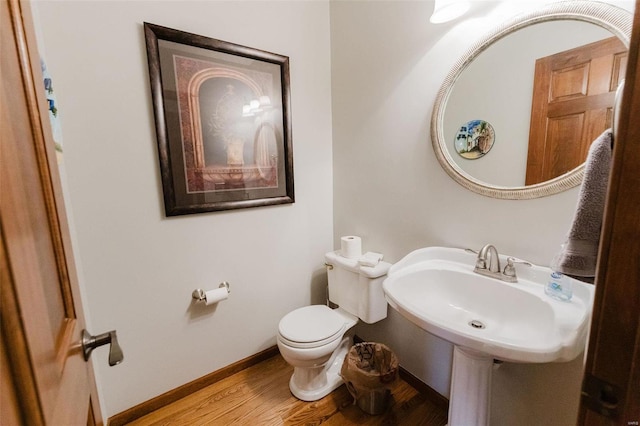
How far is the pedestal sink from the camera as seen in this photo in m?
0.77

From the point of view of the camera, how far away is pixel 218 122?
4.95 ft

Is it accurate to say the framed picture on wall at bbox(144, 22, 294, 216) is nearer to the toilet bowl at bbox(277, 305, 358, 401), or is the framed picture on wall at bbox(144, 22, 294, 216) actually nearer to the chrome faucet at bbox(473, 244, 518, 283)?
the toilet bowl at bbox(277, 305, 358, 401)

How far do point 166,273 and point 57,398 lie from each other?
1180 millimetres

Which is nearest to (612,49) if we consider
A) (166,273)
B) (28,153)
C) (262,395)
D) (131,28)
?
(28,153)

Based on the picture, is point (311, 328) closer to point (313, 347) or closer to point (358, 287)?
point (313, 347)

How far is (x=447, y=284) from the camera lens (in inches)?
48.4

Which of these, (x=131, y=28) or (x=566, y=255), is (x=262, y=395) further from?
(x=131, y=28)

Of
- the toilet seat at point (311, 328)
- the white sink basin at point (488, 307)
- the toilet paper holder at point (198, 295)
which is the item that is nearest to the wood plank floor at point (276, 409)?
the toilet seat at point (311, 328)

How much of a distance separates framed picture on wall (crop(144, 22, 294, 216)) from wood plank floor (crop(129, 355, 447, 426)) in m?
1.08

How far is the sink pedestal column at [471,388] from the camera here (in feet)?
3.39

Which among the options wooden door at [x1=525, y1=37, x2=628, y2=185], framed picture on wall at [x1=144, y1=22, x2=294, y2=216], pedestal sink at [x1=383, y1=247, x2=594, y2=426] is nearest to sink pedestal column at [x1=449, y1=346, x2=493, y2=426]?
pedestal sink at [x1=383, y1=247, x2=594, y2=426]

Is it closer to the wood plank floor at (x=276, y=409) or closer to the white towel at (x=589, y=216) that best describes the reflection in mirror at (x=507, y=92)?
the white towel at (x=589, y=216)

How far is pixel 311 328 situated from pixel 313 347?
0.40 ft

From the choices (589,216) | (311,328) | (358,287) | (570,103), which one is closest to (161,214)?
(311,328)
